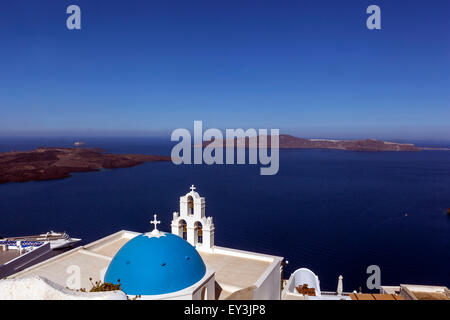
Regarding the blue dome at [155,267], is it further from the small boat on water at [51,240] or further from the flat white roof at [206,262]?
the small boat on water at [51,240]

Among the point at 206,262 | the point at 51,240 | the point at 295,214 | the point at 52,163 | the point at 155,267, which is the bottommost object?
the point at 295,214

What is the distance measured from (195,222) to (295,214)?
32825 mm

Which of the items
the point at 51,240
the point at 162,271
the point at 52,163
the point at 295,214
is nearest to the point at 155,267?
the point at 162,271

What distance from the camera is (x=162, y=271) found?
28.9 feet

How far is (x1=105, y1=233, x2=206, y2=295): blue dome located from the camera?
8.65m

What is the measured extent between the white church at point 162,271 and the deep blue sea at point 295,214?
49.0 feet

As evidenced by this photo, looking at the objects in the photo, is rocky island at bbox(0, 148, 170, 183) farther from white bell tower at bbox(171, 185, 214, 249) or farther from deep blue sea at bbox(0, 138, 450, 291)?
white bell tower at bbox(171, 185, 214, 249)

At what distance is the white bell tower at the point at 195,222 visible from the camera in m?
14.2

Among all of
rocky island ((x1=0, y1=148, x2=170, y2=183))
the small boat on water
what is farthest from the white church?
rocky island ((x1=0, y1=148, x2=170, y2=183))

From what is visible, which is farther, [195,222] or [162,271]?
[195,222]

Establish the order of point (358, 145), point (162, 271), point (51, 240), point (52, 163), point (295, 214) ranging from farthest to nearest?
1. point (358, 145)
2. point (52, 163)
3. point (295, 214)
4. point (51, 240)
5. point (162, 271)

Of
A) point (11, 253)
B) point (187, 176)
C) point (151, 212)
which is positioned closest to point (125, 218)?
point (151, 212)

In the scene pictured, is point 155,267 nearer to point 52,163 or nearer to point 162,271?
point 162,271
